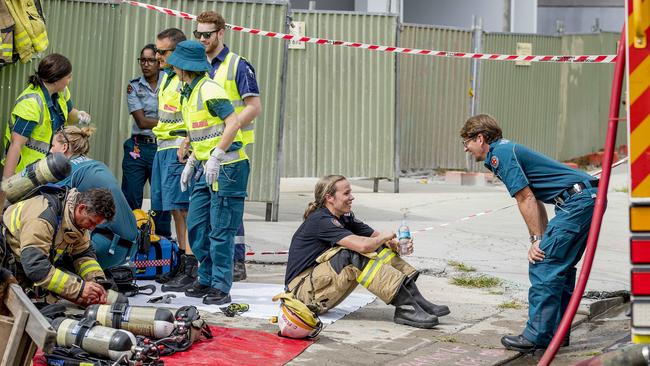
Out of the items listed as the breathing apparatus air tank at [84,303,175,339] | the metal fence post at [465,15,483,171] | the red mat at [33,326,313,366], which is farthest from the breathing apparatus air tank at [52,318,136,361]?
the metal fence post at [465,15,483,171]

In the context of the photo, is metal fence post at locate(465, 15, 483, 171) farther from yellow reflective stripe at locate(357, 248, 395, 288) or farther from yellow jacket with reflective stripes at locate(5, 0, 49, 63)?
yellow reflective stripe at locate(357, 248, 395, 288)

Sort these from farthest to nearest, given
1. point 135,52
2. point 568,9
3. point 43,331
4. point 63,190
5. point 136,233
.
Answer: point 568,9 → point 135,52 → point 136,233 → point 63,190 → point 43,331

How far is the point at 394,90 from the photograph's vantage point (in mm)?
14055

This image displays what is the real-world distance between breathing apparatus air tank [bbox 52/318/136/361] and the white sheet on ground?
1510 millimetres

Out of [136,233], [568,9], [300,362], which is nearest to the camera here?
[300,362]

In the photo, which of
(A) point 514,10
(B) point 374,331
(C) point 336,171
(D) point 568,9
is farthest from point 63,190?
(D) point 568,9

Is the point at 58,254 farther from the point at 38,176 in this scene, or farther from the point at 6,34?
the point at 6,34

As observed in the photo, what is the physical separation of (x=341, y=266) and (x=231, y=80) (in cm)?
155

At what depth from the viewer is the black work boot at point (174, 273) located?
839 cm

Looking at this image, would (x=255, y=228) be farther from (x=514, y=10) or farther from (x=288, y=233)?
(x=514, y=10)

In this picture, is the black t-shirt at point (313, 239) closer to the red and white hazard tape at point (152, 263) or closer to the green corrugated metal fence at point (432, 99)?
the red and white hazard tape at point (152, 263)

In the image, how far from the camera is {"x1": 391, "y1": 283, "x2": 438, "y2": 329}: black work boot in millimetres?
7328

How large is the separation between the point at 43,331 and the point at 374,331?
2921 mm

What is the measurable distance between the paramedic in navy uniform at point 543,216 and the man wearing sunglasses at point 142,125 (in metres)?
3.36
